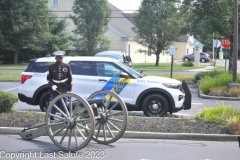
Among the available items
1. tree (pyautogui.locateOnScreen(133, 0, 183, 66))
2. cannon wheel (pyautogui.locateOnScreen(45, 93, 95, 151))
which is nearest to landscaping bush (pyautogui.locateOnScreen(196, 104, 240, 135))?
cannon wheel (pyautogui.locateOnScreen(45, 93, 95, 151))

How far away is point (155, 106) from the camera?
12.2 m

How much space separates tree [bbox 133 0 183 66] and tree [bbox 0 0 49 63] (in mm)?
10243

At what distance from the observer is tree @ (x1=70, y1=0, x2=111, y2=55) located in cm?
4578

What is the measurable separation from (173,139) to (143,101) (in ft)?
9.98

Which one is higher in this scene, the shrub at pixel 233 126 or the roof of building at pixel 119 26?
the roof of building at pixel 119 26

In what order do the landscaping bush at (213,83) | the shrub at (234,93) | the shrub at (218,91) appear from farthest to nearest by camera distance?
1. the landscaping bush at (213,83)
2. the shrub at (218,91)
3. the shrub at (234,93)

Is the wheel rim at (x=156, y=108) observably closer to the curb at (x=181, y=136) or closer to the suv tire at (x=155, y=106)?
the suv tire at (x=155, y=106)

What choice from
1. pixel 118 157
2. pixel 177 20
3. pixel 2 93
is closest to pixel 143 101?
pixel 2 93

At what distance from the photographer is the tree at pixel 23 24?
46.3 meters

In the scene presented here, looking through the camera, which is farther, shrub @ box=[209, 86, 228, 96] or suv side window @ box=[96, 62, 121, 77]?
shrub @ box=[209, 86, 228, 96]

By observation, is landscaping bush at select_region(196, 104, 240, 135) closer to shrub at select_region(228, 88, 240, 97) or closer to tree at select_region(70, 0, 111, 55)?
shrub at select_region(228, 88, 240, 97)

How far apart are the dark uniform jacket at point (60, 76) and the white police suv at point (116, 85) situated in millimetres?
3020

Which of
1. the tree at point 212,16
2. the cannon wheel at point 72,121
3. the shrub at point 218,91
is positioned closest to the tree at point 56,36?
the tree at point 212,16

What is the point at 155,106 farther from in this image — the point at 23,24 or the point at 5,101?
the point at 23,24
